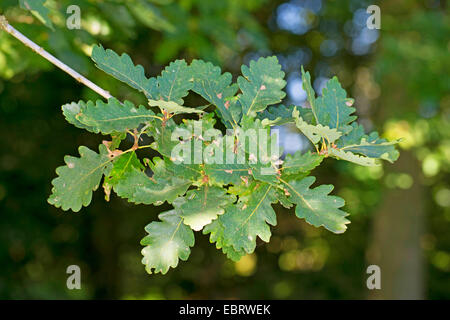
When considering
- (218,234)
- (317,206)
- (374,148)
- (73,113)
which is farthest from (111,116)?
(374,148)

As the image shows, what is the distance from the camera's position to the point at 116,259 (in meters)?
6.70

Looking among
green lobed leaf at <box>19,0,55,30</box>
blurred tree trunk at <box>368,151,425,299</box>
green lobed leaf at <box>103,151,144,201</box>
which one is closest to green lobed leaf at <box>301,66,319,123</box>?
green lobed leaf at <box>103,151,144,201</box>

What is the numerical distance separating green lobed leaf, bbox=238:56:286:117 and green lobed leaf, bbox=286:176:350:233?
0.68ft

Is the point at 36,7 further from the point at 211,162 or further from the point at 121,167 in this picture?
the point at 211,162

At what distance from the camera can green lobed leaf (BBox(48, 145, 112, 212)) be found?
118 centimetres

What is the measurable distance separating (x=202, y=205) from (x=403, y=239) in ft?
14.8

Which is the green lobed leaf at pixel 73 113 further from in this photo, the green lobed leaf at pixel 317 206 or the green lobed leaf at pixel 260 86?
the green lobed leaf at pixel 317 206

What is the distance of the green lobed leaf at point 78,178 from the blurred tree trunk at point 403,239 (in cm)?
430

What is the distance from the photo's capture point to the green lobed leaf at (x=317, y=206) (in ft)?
3.40

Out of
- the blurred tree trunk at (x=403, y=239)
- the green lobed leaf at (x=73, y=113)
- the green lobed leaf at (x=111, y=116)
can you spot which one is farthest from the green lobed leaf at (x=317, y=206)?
the blurred tree trunk at (x=403, y=239)

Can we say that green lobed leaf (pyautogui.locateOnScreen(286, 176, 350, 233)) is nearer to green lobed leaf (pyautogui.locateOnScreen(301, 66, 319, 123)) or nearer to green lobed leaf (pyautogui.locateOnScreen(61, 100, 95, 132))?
green lobed leaf (pyautogui.locateOnScreen(301, 66, 319, 123))

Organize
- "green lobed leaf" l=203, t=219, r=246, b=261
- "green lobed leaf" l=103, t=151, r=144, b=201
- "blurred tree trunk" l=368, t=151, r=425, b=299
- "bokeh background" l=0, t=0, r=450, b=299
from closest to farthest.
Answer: "green lobed leaf" l=203, t=219, r=246, b=261
"green lobed leaf" l=103, t=151, r=144, b=201
"bokeh background" l=0, t=0, r=450, b=299
"blurred tree trunk" l=368, t=151, r=425, b=299
